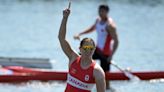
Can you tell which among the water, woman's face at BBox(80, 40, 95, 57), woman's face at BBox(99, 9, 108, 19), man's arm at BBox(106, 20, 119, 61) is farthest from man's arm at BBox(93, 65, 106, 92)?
the water

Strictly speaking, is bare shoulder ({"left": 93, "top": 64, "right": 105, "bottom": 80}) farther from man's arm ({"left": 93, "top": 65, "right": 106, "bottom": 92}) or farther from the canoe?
the canoe

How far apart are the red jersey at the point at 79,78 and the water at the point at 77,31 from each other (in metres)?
6.56

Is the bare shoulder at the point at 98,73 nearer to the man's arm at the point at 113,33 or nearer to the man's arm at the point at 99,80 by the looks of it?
the man's arm at the point at 99,80

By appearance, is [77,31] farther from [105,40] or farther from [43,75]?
[105,40]

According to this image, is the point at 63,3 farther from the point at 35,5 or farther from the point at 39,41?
the point at 39,41

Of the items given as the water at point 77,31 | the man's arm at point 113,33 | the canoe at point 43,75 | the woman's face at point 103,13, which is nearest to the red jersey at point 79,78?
the woman's face at point 103,13

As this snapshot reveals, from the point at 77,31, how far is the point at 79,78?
21430mm

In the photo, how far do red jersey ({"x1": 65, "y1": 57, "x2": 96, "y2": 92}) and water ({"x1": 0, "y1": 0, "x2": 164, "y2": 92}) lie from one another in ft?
21.5

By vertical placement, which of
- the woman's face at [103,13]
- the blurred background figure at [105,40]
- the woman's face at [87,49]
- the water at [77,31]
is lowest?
the water at [77,31]

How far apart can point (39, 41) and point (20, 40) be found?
82cm

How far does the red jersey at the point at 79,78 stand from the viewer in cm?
856

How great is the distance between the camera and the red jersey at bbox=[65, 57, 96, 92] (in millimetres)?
8562

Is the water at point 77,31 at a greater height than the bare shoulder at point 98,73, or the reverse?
the bare shoulder at point 98,73

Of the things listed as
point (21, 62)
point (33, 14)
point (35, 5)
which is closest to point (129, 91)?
point (21, 62)
